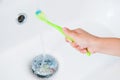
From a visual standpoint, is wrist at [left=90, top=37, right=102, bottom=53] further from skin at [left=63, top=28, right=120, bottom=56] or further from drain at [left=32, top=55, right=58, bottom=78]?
drain at [left=32, top=55, right=58, bottom=78]

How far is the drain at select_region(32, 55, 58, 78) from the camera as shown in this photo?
0.75m

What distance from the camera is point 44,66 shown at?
77 cm

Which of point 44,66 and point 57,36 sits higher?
point 57,36

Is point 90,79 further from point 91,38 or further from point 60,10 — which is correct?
point 60,10

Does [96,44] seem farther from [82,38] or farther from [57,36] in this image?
[57,36]

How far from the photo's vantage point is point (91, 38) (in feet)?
2.13

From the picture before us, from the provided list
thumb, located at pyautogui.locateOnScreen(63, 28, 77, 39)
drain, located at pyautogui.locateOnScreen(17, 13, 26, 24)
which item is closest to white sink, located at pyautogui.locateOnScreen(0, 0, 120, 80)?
drain, located at pyautogui.locateOnScreen(17, 13, 26, 24)

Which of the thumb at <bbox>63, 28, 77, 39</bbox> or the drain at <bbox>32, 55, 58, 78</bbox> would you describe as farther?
the drain at <bbox>32, 55, 58, 78</bbox>

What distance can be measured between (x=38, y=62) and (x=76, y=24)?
0.64 ft

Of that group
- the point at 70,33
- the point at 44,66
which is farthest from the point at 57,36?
the point at 70,33

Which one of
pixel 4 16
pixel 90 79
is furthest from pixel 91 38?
pixel 4 16

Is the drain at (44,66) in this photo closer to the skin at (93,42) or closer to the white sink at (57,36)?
the white sink at (57,36)

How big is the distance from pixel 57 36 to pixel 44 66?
121 millimetres

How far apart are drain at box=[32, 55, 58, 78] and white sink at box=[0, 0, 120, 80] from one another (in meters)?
0.01
